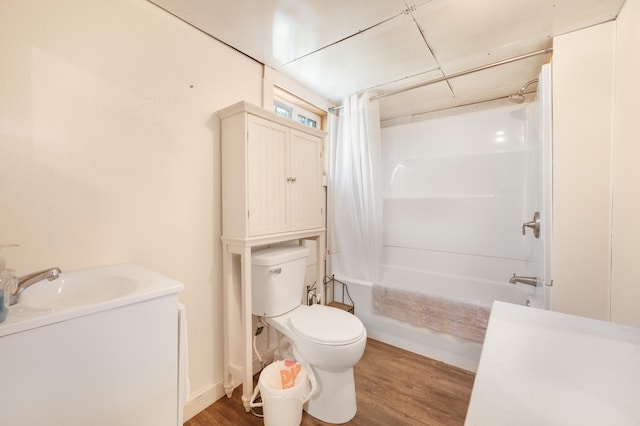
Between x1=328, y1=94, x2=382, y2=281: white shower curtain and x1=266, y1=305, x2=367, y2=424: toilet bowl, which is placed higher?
x1=328, y1=94, x2=382, y2=281: white shower curtain

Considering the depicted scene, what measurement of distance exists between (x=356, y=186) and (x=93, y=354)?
189 centimetres

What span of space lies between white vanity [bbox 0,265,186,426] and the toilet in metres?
0.65

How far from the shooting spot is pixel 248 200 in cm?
142

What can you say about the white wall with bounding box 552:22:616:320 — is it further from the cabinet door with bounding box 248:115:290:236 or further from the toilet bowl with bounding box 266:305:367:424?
the cabinet door with bounding box 248:115:290:236

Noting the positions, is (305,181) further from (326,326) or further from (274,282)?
(326,326)

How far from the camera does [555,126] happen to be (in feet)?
4.69

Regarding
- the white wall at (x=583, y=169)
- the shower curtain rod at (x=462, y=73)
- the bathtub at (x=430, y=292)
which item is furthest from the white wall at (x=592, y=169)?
the bathtub at (x=430, y=292)

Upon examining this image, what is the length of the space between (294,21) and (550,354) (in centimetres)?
171

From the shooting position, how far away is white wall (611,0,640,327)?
106 cm

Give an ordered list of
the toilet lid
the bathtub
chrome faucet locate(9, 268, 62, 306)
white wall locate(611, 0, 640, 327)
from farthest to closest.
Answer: the bathtub
the toilet lid
white wall locate(611, 0, 640, 327)
chrome faucet locate(9, 268, 62, 306)

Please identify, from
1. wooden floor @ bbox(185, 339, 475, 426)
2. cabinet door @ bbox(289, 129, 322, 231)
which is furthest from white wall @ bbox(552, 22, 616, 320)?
cabinet door @ bbox(289, 129, 322, 231)

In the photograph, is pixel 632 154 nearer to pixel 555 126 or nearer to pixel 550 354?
pixel 555 126

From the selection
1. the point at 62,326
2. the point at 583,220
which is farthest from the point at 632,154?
the point at 62,326

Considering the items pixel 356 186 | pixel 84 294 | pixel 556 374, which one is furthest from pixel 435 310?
pixel 84 294
